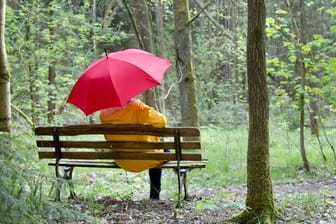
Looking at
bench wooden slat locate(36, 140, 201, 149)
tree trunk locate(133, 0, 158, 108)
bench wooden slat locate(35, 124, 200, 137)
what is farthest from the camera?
tree trunk locate(133, 0, 158, 108)

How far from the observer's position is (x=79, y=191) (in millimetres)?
7246

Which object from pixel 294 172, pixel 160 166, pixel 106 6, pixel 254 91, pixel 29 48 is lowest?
pixel 294 172

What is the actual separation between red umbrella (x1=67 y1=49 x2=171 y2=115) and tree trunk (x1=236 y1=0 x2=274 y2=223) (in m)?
1.39

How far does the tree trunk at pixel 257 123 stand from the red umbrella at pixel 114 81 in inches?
54.7

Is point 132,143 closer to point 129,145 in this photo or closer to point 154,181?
point 129,145

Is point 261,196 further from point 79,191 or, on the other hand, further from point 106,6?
point 106,6

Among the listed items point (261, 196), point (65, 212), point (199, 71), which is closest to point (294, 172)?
point (261, 196)

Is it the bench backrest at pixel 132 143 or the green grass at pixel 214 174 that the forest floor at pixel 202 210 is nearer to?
the bench backrest at pixel 132 143

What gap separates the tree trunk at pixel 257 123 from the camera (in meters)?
4.51

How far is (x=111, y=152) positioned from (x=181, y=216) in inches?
50.3

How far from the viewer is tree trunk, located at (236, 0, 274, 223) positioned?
14.8 feet

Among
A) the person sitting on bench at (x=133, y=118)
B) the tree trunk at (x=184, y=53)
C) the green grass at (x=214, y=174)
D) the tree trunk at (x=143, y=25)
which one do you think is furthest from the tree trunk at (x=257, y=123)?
the tree trunk at (x=143, y=25)

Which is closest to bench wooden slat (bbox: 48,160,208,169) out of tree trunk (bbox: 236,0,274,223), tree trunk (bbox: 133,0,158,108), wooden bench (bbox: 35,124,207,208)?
wooden bench (bbox: 35,124,207,208)

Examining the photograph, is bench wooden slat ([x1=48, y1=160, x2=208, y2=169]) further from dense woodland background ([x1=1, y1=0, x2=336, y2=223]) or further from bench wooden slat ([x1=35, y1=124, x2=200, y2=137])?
dense woodland background ([x1=1, y1=0, x2=336, y2=223])
